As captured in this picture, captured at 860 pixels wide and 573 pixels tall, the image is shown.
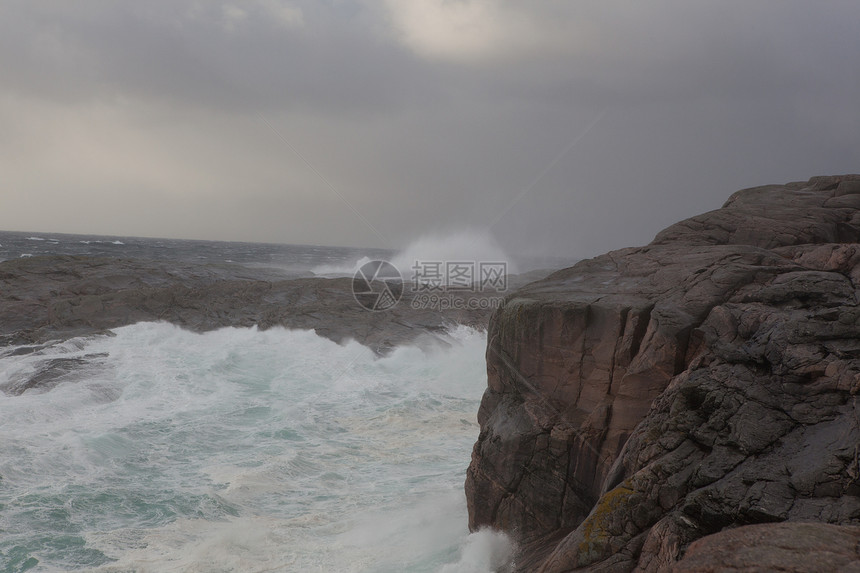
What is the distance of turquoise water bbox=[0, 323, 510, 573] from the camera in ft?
24.5

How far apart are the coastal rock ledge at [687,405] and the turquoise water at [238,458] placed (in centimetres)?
154

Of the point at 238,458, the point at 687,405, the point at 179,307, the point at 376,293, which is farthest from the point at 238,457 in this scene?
the point at 376,293

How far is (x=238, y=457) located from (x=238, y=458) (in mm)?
50

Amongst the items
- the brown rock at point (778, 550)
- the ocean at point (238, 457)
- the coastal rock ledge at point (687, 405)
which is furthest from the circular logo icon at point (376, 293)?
the brown rock at point (778, 550)

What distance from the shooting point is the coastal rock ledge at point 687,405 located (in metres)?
3.75

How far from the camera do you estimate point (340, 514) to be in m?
8.66

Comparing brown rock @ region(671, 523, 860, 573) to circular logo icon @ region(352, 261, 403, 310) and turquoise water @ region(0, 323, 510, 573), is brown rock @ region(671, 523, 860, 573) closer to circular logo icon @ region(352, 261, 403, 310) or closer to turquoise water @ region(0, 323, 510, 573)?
turquoise water @ region(0, 323, 510, 573)

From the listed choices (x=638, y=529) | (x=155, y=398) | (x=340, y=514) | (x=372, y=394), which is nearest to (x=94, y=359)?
(x=155, y=398)

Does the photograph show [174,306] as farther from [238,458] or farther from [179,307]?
[238,458]

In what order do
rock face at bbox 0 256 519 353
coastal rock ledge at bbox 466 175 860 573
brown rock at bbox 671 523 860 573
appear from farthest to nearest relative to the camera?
1. rock face at bbox 0 256 519 353
2. coastal rock ledge at bbox 466 175 860 573
3. brown rock at bbox 671 523 860 573

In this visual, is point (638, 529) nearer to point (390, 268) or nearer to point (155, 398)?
point (155, 398)

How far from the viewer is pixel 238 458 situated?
10.7 meters

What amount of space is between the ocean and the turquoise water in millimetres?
35

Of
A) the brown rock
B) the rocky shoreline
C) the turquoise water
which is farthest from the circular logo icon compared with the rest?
the brown rock
